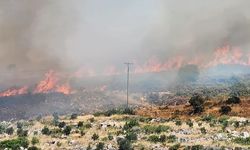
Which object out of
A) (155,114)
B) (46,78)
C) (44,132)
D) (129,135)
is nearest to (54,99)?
(46,78)

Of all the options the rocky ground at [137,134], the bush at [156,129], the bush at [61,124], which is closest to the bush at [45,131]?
the rocky ground at [137,134]

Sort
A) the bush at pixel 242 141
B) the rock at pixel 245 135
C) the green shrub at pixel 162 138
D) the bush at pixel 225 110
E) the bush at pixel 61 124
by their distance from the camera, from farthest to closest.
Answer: the bush at pixel 225 110
the bush at pixel 61 124
the green shrub at pixel 162 138
the rock at pixel 245 135
the bush at pixel 242 141

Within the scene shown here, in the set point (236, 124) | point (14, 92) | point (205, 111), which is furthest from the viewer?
point (14, 92)

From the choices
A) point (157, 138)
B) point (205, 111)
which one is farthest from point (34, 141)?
point (205, 111)

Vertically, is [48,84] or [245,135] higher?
[48,84]

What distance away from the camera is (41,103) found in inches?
6850

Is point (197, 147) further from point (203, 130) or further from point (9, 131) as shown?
point (9, 131)

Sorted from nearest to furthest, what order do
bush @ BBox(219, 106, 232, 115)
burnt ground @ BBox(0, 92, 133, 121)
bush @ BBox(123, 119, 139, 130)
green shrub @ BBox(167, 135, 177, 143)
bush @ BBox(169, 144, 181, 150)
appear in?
bush @ BBox(169, 144, 181, 150) → green shrub @ BBox(167, 135, 177, 143) → bush @ BBox(123, 119, 139, 130) → bush @ BBox(219, 106, 232, 115) → burnt ground @ BBox(0, 92, 133, 121)

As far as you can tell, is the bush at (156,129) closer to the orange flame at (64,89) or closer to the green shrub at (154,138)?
the green shrub at (154,138)

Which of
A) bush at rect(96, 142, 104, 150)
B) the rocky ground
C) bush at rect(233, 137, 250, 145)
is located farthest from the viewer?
the rocky ground

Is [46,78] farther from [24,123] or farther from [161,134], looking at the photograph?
[161,134]

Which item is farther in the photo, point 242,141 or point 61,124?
point 61,124

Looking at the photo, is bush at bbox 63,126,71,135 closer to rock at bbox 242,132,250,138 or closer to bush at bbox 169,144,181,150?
bush at bbox 169,144,181,150

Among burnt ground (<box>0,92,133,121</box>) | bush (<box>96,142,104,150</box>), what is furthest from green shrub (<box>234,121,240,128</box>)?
burnt ground (<box>0,92,133,121</box>)
